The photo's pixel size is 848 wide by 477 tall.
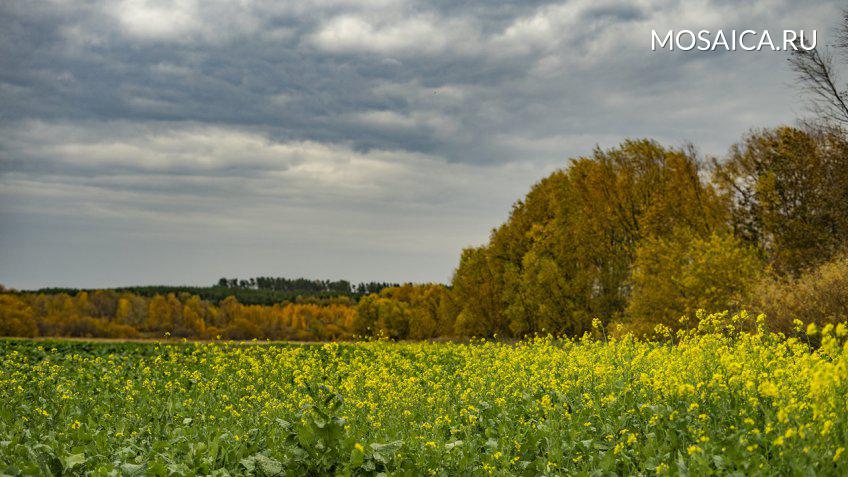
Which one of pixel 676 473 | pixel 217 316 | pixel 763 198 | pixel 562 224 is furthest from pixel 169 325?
pixel 676 473

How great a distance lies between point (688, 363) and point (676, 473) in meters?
3.38

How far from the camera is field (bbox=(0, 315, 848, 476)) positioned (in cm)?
572

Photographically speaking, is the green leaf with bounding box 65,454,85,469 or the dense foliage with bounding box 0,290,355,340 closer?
the green leaf with bounding box 65,454,85,469

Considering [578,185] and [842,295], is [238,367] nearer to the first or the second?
[842,295]

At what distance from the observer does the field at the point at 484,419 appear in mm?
5723

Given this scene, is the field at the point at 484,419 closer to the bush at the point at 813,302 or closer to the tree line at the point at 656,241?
the bush at the point at 813,302

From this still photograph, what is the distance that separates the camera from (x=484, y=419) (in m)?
8.58

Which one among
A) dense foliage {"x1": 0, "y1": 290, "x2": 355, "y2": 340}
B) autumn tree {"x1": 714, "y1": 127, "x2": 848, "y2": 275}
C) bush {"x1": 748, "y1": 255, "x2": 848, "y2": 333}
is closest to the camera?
bush {"x1": 748, "y1": 255, "x2": 848, "y2": 333}

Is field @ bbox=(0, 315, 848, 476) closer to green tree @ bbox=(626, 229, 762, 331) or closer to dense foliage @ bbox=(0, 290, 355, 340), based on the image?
green tree @ bbox=(626, 229, 762, 331)

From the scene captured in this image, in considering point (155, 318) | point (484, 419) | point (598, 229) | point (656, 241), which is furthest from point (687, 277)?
point (155, 318)

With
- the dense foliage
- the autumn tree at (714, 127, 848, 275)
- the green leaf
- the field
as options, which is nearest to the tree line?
the autumn tree at (714, 127, 848, 275)

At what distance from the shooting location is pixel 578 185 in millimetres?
29312

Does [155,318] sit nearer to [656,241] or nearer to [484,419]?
[656,241]

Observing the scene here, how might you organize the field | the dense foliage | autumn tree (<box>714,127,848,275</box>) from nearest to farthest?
the field < autumn tree (<box>714,127,848,275</box>) < the dense foliage
